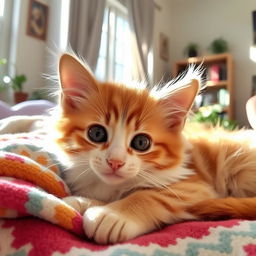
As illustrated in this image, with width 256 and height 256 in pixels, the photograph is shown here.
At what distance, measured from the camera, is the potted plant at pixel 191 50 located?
4625 millimetres

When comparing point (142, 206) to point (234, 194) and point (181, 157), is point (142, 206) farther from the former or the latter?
point (234, 194)

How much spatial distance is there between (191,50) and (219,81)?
68 cm

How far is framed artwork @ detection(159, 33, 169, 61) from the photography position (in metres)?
4.78

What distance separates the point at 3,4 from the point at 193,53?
278 cm

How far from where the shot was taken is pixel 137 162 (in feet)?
2.32

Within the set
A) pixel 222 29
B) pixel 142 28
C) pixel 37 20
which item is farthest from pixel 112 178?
pixel 222 29

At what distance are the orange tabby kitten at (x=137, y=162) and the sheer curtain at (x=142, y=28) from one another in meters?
3.03

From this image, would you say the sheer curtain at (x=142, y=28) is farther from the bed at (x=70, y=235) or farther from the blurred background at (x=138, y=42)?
the bed at (x=70, y=235)

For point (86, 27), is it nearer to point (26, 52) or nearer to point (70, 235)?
point (26, 52)

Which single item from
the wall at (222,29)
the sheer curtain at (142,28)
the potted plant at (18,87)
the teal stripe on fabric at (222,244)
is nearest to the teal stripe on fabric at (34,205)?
the teal stripe on fabric at (222,244)

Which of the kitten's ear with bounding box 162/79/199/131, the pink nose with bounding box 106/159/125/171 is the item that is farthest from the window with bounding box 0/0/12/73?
the pink nose with bounding box 106/159/125/171

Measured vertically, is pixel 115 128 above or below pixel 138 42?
below

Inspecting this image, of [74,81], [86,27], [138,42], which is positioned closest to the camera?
[74,81]

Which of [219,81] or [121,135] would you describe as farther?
[219,81]
